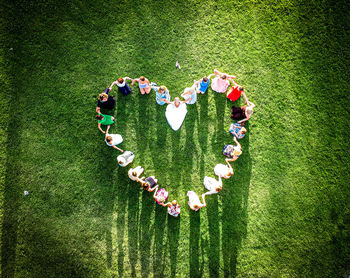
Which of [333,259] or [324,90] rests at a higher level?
[324,90]

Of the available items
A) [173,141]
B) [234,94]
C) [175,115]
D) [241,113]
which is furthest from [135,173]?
[234,94]

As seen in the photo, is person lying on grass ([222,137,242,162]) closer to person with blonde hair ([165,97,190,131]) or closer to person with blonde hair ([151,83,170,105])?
person with blonde hair ([165,97,190,131])

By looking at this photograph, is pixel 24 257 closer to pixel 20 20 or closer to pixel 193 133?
pixel 193 133

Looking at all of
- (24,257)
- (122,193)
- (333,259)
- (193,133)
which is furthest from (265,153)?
(24,257)

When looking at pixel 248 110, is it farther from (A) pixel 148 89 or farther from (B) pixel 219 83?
(A) pixel 148 89

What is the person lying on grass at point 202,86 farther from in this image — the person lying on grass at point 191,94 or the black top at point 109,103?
the black top at point 109,103

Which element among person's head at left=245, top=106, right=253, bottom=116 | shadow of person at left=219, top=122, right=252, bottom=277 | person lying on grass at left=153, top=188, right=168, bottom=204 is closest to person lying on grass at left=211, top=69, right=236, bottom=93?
person's head at left=245, top=106, right=253, bottom=116
